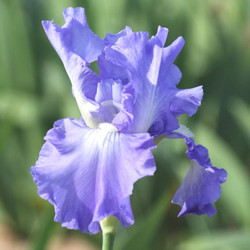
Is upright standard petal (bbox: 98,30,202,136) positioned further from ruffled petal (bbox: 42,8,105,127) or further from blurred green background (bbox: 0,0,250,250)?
blurred green background (bbox: 0,0,250,250)

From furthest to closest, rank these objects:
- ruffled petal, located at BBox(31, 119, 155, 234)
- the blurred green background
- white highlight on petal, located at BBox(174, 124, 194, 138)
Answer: the blurred green background
white highlight on petal, located at BBox(174, 124, 194, 138)
ruffled petal, located at BBox(31, 119, 155, 234)

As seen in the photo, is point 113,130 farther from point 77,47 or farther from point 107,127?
point 77,47

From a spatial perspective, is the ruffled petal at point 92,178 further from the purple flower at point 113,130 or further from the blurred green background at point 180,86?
the blurred green background at point 180,86

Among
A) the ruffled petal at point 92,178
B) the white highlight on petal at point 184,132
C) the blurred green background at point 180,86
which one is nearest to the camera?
the ruffled petal at point 92,178

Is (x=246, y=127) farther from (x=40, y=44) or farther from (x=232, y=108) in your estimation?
(x=40, y=44)

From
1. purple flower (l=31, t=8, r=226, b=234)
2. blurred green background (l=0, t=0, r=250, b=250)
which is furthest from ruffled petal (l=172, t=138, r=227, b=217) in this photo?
blurred green background (l=0, t=0, r=250, b=250)

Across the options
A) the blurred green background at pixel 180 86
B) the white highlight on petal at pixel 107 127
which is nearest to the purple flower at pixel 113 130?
the white highlight on petal at pixel 107 127

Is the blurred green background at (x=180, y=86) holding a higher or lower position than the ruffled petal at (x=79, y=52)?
lower
